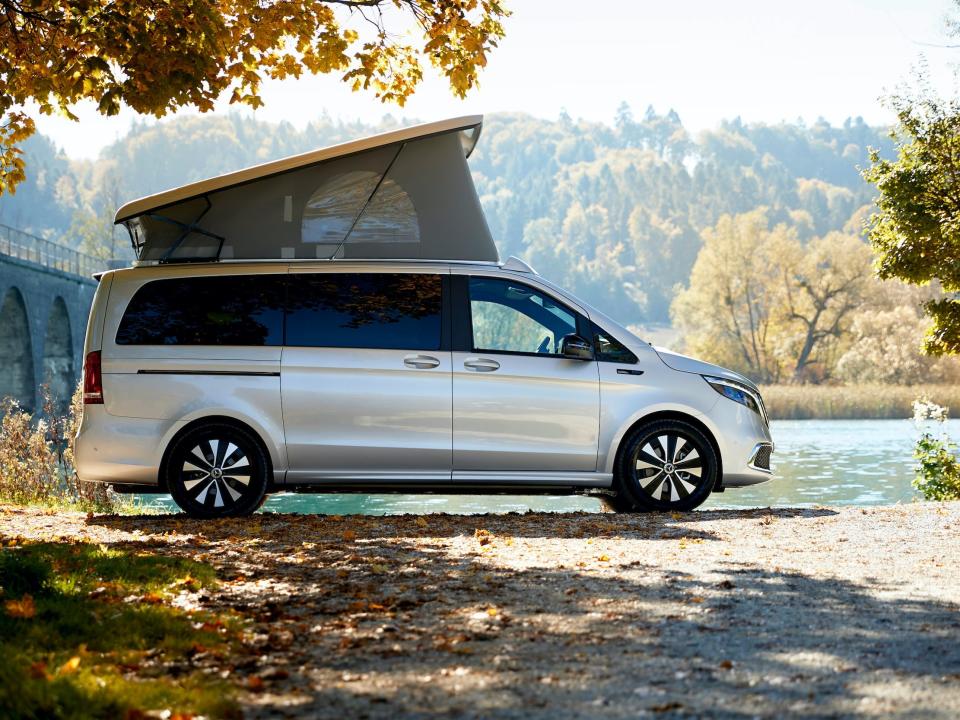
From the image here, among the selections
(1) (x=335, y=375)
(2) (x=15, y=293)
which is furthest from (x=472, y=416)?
(2) (x=15, y=293)

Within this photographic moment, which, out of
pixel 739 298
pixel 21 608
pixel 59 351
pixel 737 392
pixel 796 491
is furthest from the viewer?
pixel 739 298

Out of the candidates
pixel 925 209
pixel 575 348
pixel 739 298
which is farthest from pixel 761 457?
pixel 739 298

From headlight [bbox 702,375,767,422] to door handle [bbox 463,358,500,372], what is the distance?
1.62m

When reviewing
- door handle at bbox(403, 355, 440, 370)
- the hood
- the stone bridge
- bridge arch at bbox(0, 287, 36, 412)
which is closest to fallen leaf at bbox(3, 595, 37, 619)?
door handle at bbox(403, 355, 440, 370)

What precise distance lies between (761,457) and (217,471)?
4.11m

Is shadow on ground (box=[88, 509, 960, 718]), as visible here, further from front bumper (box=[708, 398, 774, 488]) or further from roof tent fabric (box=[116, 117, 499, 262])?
roof tent fabric (box=[116, 117, 499, 262])

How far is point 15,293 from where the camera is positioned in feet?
159

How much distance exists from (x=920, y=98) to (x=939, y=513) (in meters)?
7.91

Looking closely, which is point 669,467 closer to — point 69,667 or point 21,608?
point 21,608

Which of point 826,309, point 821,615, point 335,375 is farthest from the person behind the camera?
point 826,309

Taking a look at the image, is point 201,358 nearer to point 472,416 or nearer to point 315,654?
point 472,416

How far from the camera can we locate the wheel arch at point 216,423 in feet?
27.5

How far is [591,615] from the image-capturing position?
486 centimetres

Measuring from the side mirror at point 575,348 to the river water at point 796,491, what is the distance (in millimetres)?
7823
